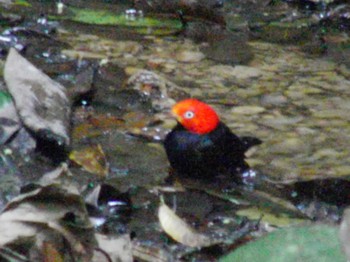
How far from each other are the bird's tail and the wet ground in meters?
0.11

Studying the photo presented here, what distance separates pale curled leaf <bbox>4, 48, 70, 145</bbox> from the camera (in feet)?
13.4

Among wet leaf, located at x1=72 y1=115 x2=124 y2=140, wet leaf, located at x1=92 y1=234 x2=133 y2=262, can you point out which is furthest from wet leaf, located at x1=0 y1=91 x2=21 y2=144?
wet leaf, located at x1=92 y1=234 x2=133 y2=262

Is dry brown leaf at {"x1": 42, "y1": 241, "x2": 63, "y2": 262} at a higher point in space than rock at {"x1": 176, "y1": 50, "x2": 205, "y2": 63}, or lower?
higher

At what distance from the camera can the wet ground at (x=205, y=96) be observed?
393 centimetres

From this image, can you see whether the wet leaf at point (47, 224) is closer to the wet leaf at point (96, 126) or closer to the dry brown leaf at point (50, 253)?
the dry brown leaf at point (50, 253)

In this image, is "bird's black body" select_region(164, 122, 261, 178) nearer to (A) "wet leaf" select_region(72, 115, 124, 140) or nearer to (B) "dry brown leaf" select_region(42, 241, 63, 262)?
(A) "wet leaf" select_region(72, 115, 124, 140)

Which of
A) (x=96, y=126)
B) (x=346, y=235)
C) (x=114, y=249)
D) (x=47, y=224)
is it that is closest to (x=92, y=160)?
(x=96, y=126)

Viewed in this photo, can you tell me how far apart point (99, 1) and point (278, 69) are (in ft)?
6.35

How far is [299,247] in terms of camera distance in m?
1.83

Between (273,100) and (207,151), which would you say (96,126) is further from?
(273,100)

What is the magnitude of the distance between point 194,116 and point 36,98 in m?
0.80

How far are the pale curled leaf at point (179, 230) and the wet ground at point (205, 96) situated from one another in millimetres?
47

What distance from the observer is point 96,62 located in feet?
18.7

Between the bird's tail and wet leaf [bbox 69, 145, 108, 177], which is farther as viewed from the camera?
the bird's tail
